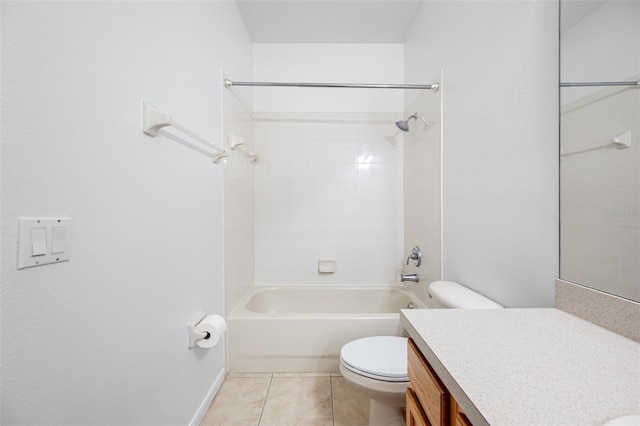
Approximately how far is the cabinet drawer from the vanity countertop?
0.05 meters

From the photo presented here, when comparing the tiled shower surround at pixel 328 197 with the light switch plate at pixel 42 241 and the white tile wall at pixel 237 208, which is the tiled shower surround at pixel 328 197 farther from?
the light switch plate at pixel 42 241

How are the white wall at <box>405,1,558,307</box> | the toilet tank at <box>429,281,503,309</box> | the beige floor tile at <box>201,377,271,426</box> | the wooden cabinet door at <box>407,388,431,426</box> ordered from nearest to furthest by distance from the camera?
1. the wooden cabinet door at <box>407,388,431,426</box>
2. the white wall at <box>405,1,558,307</box>
3. the toilet tank at <box>429,281,503,309</box>
4. the beige floor tile at <box>201,377,271,426</box>

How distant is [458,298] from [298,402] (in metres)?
1.10

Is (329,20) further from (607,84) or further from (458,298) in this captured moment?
(458,298)

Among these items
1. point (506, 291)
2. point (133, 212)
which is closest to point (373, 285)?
point (506, 291)

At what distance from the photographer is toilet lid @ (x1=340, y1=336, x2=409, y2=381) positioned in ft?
3.68

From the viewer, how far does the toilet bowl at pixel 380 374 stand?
1.10 m

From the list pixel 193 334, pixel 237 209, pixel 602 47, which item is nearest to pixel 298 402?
pixel 193 334

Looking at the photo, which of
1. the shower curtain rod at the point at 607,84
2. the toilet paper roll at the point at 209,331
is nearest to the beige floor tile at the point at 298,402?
the toilet paper roll at the point at 209,331

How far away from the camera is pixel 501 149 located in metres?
1.06

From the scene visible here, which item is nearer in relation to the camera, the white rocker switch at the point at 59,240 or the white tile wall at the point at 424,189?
the white rocker switch at the point at 59,240

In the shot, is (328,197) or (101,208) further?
(328,197)

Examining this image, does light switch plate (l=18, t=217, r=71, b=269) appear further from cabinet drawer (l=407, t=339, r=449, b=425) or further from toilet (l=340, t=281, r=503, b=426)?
toilet (l=340, t=281, r=503, b=426)

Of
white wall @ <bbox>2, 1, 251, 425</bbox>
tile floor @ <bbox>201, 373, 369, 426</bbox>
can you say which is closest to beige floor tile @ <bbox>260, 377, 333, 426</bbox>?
tile floor @ <bbox>201, 373, 369, 426</bbox>
